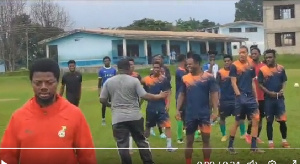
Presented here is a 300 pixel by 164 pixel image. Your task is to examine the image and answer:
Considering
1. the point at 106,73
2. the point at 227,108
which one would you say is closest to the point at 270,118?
the point at 227,108

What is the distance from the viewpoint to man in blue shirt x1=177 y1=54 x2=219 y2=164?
24.5 feet

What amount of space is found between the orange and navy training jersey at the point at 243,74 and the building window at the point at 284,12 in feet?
130

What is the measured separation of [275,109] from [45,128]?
19.3 ft

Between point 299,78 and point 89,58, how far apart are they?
2422 centimetres

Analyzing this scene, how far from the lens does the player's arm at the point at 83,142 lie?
3.81m

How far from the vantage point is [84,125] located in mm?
3836

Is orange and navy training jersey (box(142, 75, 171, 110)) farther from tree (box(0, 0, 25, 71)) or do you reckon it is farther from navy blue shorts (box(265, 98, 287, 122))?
tree (box(0, 0, 25, 71))

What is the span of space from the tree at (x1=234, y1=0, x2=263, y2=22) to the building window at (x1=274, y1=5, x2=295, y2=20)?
3937 cm

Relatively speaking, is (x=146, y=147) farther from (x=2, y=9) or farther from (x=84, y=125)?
(x=2, y=9)

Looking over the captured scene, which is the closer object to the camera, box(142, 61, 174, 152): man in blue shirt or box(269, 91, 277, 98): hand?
box(269, 91, 277, 98): hand

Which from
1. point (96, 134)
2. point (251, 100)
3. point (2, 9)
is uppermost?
point (2, 9)

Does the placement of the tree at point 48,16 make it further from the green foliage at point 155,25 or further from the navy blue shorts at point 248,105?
the navy blue shorts at point 248,105

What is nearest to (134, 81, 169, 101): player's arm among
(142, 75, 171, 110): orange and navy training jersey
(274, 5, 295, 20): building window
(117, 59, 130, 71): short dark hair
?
(117, 59, 130, 71): short dark hair

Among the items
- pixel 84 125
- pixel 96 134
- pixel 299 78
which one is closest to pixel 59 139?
pixel 84 125
